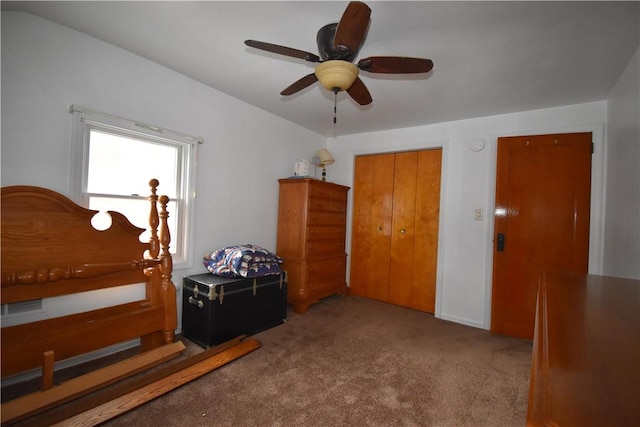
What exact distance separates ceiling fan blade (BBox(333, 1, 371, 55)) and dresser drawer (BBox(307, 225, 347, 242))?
2.06 meters

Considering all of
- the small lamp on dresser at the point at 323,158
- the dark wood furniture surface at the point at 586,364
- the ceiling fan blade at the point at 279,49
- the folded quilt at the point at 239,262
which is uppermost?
the ceiling fan blade at the point at 279,49

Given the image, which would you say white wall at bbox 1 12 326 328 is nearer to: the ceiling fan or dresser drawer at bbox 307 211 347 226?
dresser drawer at bbox 307 211 347 226

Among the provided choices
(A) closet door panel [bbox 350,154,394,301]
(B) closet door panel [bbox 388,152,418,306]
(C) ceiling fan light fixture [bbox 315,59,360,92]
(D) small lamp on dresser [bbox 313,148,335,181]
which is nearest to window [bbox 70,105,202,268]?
(C) ceiling fan light fixture [bbox 315,59,360,92]

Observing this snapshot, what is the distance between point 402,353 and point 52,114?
10.1 feet

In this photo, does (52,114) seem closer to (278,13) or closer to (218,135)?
(218,135)

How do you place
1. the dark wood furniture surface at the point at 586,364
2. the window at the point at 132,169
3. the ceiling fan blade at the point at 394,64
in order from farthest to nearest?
the window at the point at 132,169 < the ceiling fan blade at the point at 394,64 < the dark wood furniture surface at the point at 586,364

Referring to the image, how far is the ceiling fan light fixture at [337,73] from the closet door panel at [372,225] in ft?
7.32

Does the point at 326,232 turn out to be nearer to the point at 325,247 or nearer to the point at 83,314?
the point at 325,247

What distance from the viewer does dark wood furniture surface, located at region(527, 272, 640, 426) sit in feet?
1.09

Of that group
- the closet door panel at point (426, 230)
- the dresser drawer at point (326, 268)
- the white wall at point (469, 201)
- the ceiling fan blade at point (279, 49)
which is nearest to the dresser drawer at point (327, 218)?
the dresser drawer at point (326, 268)

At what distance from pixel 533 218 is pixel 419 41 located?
212cm

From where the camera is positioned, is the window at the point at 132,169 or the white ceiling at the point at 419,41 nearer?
the white ceiling at the point at 419,41

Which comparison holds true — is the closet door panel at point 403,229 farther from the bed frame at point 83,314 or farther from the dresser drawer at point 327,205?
the bed frame at point 83,314

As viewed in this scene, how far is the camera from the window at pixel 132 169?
192 cm
